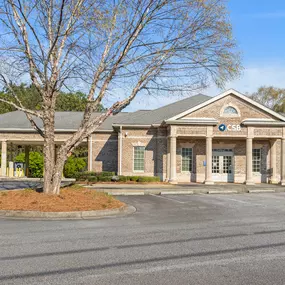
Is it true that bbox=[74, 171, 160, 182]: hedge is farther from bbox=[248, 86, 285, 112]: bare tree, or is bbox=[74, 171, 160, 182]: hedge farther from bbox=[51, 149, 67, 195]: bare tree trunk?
bbox=[248, 86, 285, 112]: bare tree

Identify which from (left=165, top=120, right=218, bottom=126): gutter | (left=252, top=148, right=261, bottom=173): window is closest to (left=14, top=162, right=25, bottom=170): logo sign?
(left=165, top=120, right=218, bottom=126): gutter

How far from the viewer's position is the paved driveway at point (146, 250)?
553 cm

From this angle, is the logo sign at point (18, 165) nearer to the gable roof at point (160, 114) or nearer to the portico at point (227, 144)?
the gable roof at point (160, 114)

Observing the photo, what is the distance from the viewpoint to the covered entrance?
29.8m

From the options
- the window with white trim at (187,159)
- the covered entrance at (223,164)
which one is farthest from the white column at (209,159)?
the covered entrance at (223,164)

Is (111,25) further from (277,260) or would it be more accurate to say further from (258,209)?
(277,260)

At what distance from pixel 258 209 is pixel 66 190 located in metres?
7.31

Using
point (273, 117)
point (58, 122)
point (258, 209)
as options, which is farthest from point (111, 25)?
point (58, 122)

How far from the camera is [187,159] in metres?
29.6

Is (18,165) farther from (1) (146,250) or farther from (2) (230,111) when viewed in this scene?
(1) (146,250)

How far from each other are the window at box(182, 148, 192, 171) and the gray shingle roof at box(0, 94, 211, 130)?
9.78 ft

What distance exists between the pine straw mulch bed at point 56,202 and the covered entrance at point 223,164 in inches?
667

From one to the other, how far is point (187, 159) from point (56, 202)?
59.0 feet

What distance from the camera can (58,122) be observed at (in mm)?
33906
